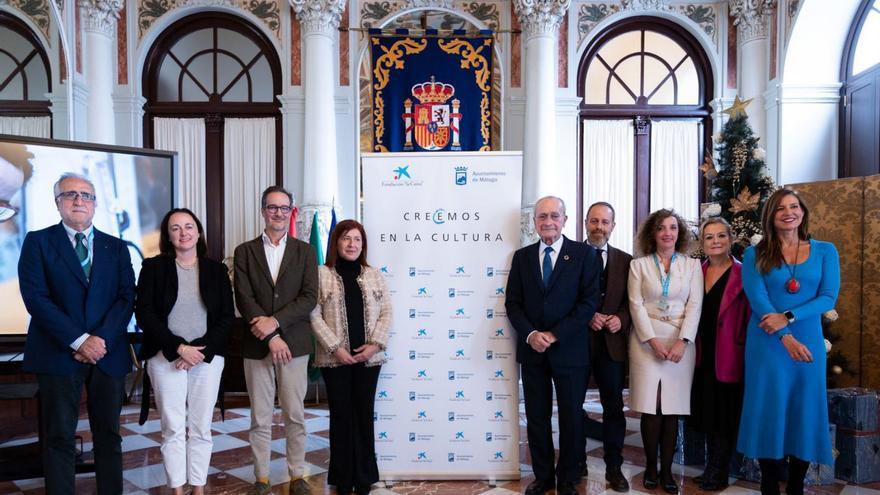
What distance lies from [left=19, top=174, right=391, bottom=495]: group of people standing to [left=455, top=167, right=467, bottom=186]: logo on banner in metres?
0.62

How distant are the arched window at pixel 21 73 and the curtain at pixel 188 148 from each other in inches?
50.4

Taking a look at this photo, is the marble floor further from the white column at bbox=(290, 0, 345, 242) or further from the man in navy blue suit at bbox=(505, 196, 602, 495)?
the white column at bbox=(290, 0, 345, 242)

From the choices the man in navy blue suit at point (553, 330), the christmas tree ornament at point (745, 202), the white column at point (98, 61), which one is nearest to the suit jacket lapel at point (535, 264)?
the man in navy blue suit at point (553, 330)

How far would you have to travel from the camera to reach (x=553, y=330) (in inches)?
116

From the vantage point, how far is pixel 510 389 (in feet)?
10.8

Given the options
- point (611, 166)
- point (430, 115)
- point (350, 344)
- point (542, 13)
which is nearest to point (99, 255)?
point (350, 344)

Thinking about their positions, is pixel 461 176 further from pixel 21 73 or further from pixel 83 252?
pixel 21 73

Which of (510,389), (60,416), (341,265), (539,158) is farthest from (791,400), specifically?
(539,158)

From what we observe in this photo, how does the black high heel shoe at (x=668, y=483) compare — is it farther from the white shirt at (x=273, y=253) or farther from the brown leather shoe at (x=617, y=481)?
the white shirt at (x=273, y=253)

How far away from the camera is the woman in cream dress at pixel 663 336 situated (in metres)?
3.03

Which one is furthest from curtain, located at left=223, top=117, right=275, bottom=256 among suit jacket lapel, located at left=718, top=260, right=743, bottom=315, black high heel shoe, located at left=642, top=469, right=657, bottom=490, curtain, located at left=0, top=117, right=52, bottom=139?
suit jacket lapel, located at left=718, top=260, right=743, bottom=315

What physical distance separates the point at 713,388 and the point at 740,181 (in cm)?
219

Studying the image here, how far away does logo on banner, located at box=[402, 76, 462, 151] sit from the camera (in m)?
6.95

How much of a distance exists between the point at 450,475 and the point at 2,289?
121 inches
